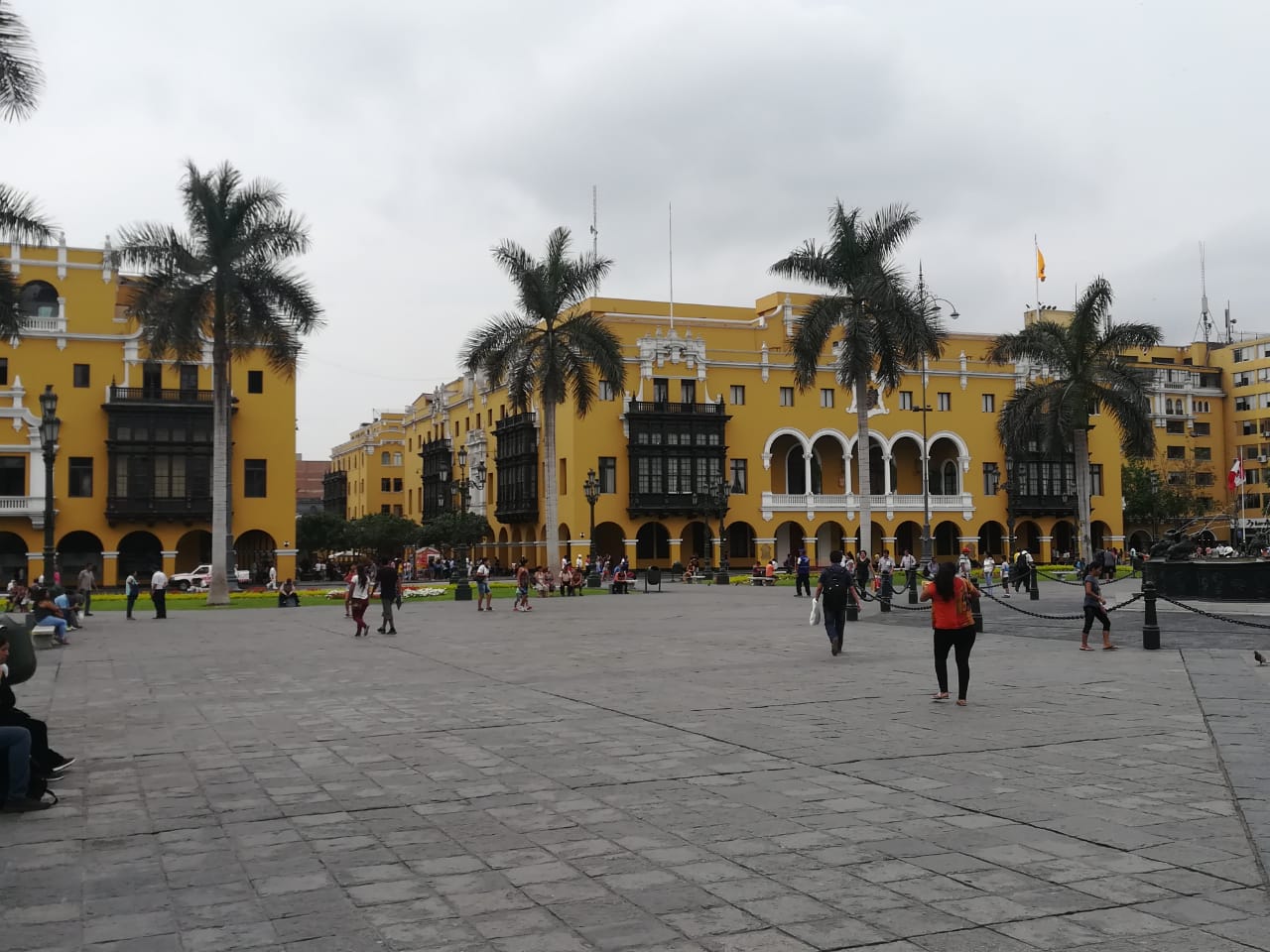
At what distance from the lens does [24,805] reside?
717 cm

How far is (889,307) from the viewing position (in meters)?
36.8

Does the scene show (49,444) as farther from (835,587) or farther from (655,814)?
(655,814)

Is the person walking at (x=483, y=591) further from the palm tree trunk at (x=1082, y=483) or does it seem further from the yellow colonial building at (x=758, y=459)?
the yellow colonial building at (x=758, y=459)

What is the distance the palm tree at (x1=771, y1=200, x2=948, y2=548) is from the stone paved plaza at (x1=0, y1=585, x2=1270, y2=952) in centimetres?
2384

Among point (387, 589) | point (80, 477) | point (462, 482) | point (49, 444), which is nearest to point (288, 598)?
point (49, 444)

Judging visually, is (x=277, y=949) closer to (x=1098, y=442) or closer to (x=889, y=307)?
(x=889, y=307)

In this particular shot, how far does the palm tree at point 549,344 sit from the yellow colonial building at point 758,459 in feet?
52.0

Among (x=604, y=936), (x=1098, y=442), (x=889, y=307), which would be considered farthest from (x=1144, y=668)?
(x=1098, y=442)

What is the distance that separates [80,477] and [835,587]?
A: 4507cm

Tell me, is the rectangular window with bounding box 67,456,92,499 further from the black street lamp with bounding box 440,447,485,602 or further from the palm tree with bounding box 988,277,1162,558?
the palm tree with bounding box 988,277,1162,558

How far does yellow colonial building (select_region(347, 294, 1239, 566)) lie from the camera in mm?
58844

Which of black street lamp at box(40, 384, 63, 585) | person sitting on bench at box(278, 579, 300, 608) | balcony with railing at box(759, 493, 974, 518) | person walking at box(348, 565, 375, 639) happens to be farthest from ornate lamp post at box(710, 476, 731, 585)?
black street lamp at box(40, 384, 63, 585)

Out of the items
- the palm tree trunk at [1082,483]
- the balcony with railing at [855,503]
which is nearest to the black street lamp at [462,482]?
the balcony with railing at [855,503]

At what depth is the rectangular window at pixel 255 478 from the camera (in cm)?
5419
